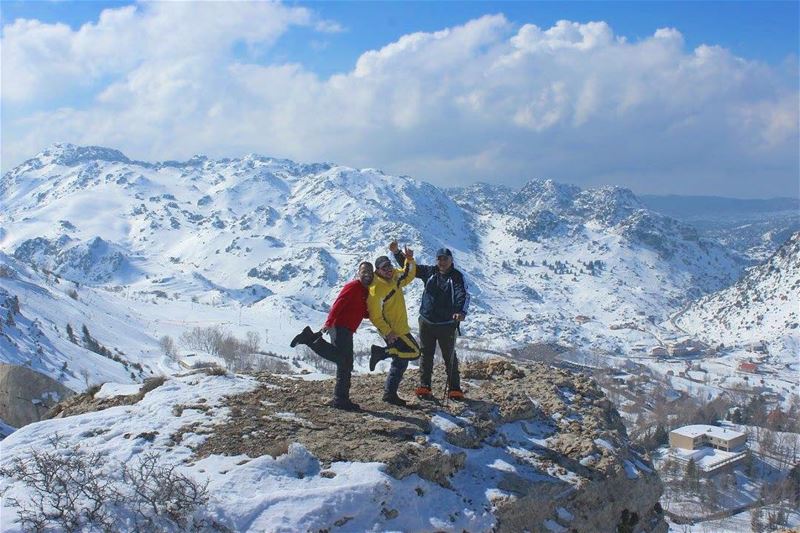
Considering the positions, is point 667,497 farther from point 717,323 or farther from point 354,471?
point 717,323

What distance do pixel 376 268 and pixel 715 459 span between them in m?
65.4

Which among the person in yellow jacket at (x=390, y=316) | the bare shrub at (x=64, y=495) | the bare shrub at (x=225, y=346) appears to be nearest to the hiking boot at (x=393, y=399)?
the person in yellow jacket at (x=390, y=316)

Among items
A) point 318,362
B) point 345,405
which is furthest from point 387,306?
point 318,362

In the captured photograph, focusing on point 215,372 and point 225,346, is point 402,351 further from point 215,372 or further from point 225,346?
point 225,346

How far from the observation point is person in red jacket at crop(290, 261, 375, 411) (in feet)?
35.3

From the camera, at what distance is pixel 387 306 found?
1096 centimetres

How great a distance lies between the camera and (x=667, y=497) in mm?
52031

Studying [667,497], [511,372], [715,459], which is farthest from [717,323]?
[511,372]

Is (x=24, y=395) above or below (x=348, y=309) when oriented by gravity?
below

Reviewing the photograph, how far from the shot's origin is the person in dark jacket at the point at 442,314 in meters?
11.7

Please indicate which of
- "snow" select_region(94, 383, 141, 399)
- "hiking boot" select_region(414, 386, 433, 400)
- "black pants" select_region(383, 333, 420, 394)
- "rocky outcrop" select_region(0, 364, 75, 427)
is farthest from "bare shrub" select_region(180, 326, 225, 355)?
"black pants" select_region(383, 333, 420, 394)

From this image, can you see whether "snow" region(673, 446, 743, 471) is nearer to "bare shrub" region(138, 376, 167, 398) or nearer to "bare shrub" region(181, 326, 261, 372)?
"bare shrub" region(138, 376, 167, 398)

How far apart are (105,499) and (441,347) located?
653cm

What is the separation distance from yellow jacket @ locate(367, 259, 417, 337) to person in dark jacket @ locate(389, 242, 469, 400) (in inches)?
29.2
